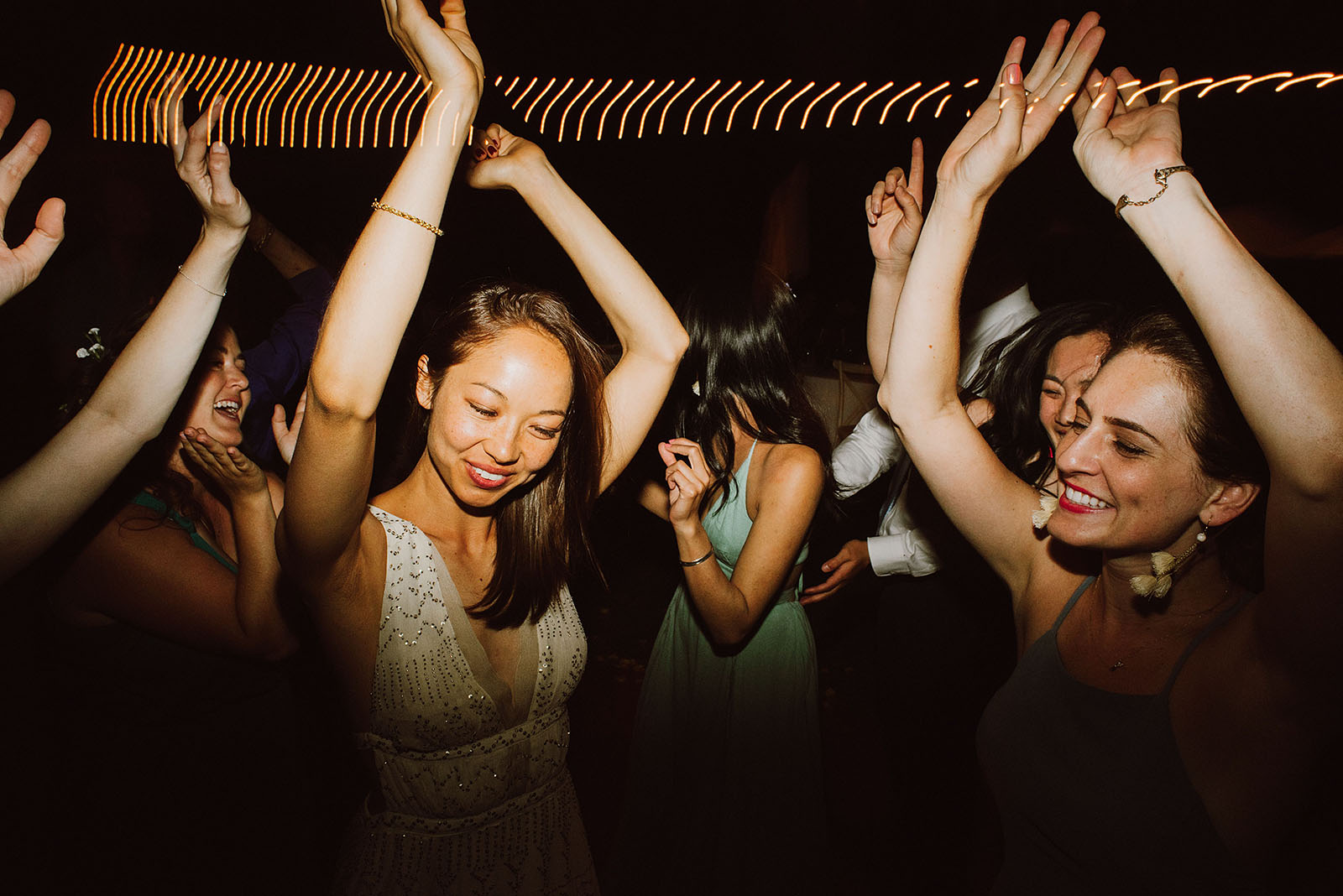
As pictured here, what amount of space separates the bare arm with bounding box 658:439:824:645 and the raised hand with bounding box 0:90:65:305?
1550mm

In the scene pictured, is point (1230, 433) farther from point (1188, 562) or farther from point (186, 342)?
point (186, 342)

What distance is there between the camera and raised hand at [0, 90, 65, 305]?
52.5 inches

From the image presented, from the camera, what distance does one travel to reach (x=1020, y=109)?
54.1 inches

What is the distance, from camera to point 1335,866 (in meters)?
2.38

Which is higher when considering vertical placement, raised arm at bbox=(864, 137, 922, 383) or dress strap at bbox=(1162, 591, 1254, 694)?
raised arm at bbox=(864, 137, 922, 383)

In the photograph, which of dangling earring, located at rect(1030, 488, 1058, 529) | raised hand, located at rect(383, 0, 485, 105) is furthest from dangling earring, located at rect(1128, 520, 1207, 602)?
raised hand, located at rect(383, 0, 485, 105)

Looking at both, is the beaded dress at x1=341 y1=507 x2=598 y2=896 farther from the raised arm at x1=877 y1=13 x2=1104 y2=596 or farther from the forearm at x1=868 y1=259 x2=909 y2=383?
the forearm at x1=868 y1=259 x2=909 y2=383

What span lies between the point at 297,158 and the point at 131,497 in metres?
3.70

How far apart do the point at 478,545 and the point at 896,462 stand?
2.18 meters

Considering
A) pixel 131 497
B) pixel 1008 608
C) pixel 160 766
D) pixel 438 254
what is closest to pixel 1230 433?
pixel 1008 608

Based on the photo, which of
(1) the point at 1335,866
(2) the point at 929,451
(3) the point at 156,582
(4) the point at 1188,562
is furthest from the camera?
(1) the point at 1335,866

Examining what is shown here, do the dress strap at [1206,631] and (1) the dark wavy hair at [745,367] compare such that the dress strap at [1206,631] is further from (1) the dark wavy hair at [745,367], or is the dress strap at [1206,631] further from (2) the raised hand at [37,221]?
(2) the raised hand at [37,221]

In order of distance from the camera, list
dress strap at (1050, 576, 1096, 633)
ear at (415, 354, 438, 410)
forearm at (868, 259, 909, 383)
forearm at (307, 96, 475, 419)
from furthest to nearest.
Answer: forearm at (868, 259, 909, 383) → ear at (415, 354, 438, 410) → dress strap at (1050, 576, 1096, 633) → forearm at (307, 96, 475, 419)

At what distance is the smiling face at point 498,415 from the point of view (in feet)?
5.46
